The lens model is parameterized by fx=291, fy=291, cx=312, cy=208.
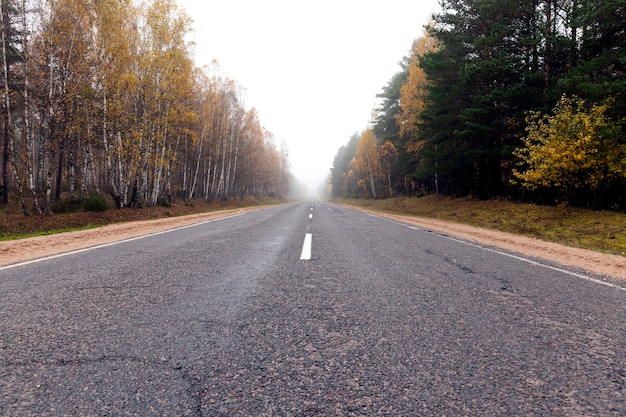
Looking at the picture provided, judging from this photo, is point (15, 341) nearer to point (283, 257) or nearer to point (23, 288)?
point (23, 288)

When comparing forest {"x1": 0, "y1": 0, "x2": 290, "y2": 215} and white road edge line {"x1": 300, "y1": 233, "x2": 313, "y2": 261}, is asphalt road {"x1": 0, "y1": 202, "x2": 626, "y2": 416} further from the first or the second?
forest {"x1": 0, "y1": 0, "x2": 290, "y2": 215}

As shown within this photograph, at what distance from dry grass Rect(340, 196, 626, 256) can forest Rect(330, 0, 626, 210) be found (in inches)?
49.9

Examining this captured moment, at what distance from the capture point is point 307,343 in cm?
222

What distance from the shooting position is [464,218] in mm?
16641

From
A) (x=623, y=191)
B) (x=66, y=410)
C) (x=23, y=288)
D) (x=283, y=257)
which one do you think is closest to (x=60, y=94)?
(x=23, y=288)

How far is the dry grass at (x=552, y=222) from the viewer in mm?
9375

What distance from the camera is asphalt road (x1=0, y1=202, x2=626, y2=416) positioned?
1.57 meters

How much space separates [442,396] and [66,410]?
197cm

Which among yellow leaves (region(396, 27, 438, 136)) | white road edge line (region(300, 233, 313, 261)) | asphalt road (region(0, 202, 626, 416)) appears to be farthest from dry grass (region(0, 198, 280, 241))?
yellow leaves (region(396, 27, 438, 136))

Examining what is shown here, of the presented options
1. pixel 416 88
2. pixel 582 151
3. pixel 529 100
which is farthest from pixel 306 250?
pixel 416 88

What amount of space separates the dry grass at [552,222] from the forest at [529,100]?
1.27 metres

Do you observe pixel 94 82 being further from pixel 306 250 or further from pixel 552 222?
pixel 552 222

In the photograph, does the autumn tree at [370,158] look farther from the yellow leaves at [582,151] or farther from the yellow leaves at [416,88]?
the yellow leaves at [582,151]

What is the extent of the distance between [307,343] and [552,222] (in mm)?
14173
